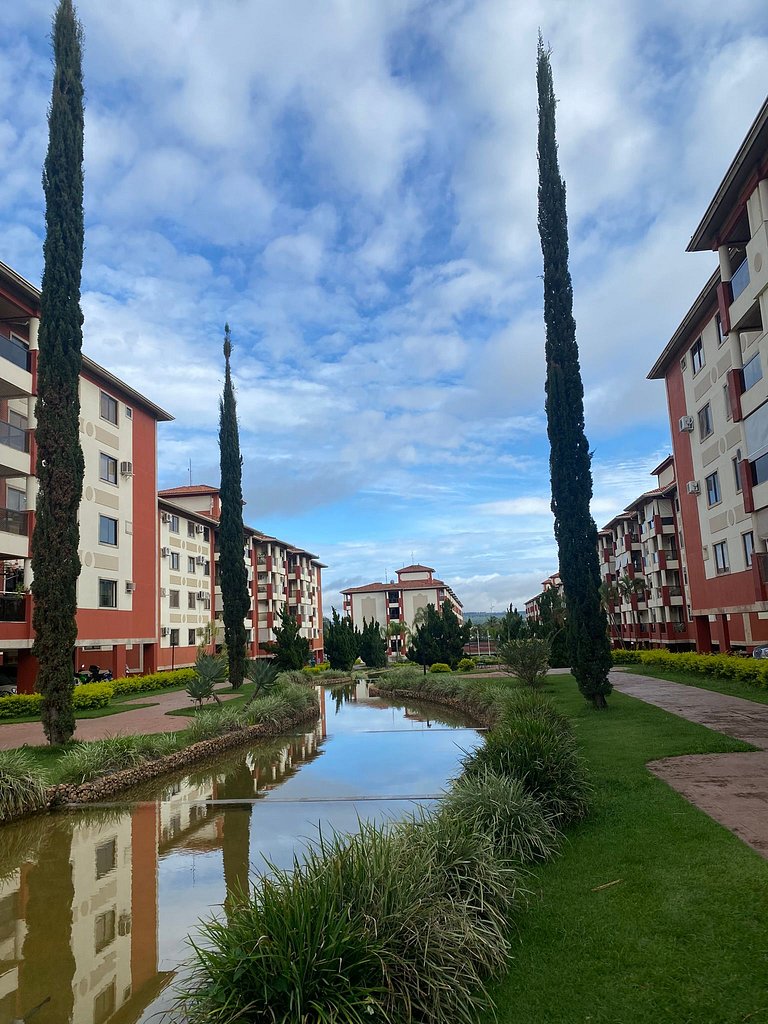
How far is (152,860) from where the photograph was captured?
8352 mm

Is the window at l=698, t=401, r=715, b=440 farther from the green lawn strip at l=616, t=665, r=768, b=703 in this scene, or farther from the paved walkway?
the paved walkway

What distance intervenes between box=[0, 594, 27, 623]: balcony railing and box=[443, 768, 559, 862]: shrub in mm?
20715

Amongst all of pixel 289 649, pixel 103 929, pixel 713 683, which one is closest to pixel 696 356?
pixel 713 683

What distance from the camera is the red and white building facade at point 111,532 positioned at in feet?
79.7

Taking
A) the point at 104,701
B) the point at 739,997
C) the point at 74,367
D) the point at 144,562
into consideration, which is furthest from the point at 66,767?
the point at 144,562

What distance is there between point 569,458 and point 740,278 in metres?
8.07

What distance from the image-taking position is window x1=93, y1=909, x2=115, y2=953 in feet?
20.0

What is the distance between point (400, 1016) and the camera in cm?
418

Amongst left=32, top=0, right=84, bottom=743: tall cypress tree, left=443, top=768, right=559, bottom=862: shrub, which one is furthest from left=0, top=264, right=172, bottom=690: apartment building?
left=443, top=768, right=559, bottom=862: shrub

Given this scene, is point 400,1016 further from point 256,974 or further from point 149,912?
point 149,912

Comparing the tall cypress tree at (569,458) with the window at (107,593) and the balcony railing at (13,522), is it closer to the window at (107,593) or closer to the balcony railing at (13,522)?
the balcony railing at (13,522)

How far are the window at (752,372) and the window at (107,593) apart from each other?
26687mm

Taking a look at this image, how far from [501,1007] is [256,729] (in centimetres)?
1452

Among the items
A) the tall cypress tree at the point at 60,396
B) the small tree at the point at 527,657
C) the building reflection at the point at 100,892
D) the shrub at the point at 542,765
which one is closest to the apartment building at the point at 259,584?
the small tree at the point at 527,657
